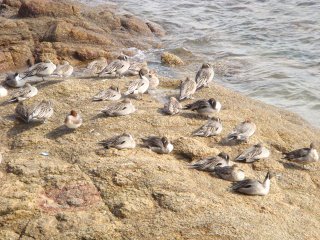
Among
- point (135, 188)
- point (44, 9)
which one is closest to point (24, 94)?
point (135, 188)

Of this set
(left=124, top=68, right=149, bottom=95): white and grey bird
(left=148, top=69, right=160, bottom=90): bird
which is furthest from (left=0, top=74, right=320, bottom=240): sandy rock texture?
(left=148, top=69, right=160, bottom=90): bird

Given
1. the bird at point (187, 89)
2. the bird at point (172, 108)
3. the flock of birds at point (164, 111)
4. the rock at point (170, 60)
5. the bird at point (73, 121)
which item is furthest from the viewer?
the rock at point (170, 60)

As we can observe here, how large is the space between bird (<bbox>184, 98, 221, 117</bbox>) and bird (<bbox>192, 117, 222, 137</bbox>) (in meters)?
0.74

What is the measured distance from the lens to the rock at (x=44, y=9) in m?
21.3

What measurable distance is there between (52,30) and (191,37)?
286 inches

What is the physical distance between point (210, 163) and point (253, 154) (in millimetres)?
1130

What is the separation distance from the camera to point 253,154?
1018 centimetres

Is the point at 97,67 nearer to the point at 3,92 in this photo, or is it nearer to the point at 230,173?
the point at 3,92

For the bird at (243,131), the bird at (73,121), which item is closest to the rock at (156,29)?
the bird at (243,131)

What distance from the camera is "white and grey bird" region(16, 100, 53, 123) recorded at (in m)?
10.7

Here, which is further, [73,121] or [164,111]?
[164,111]

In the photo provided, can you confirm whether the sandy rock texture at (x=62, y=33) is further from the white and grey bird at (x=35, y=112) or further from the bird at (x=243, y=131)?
the bird at (x=243, y=131)

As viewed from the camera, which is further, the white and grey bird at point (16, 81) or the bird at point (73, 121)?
the white and grey bird at point (16, 81)

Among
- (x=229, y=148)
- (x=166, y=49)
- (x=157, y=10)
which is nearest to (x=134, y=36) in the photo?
(x=166, y=49)
